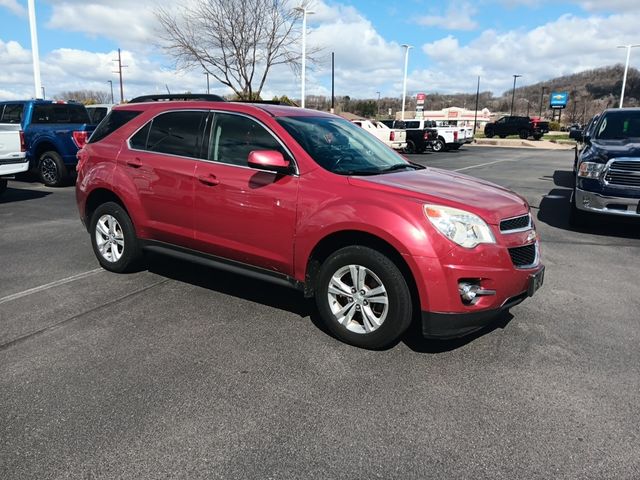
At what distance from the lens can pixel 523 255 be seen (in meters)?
3.73

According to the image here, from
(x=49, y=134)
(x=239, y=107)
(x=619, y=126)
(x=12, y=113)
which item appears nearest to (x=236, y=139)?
(x=239, y=107)

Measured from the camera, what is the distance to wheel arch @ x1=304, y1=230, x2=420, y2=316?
3572 mm

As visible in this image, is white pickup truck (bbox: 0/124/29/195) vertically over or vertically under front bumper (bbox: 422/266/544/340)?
over

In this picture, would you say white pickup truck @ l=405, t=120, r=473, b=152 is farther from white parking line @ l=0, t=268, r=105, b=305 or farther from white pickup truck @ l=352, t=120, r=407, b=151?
white parking line @ l=0, t=268, r=105, b=305

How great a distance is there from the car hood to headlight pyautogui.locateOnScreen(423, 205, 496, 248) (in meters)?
0.05

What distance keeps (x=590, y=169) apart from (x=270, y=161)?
5.75 meters

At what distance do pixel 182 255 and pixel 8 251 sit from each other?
3072 millimetres

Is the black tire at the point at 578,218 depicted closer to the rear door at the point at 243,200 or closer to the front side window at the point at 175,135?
the rear door at the point at 243,200

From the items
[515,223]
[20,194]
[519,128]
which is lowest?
[20,194]

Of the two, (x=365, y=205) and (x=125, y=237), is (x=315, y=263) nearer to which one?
(x=365, y=205)

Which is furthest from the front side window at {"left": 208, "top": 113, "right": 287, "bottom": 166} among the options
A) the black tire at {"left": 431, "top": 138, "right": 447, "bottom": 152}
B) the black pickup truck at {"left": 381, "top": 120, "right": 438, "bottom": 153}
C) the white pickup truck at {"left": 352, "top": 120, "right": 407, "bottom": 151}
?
the black tire at {"left": 431, "top": 138, "right": 447, "bottom": 152}

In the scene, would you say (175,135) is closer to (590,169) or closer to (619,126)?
(590,169)

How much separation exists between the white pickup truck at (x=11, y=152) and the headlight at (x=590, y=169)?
10.1m

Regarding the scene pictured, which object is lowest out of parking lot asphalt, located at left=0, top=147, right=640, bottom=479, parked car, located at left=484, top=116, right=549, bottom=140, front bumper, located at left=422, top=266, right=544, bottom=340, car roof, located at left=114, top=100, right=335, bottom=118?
parking lot asphalt, located at left=0, top=147, right=640, bottom=479
